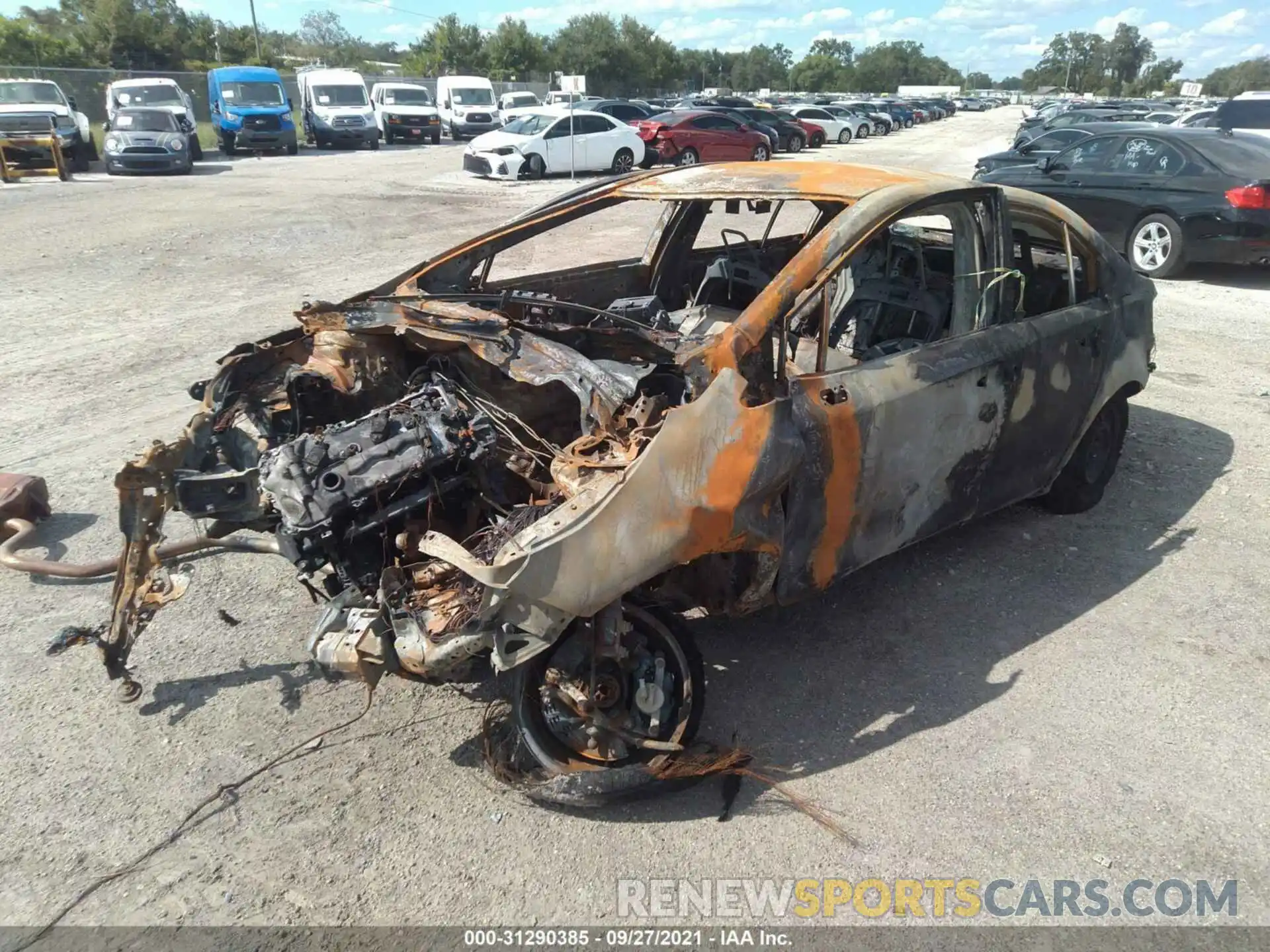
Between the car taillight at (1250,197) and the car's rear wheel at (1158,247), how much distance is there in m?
0.62

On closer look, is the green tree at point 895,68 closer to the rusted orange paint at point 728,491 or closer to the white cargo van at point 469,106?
the white cargo van at point 469,106

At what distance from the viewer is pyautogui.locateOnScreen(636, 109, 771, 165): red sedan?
2353 centimetres

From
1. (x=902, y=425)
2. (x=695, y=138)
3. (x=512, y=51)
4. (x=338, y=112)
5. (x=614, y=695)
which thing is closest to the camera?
(x=614, y=695)

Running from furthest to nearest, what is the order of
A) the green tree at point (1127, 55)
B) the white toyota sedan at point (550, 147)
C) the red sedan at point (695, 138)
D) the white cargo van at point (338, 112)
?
the green tree at point (1127, 55)
the white cargo van at point (338, 112)
the red sedan at point (695, 138)
the white toyota sedan at point (550, 147)

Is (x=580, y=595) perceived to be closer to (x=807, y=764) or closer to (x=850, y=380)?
(x=807, y=764)

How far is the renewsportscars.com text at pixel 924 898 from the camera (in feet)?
8.36

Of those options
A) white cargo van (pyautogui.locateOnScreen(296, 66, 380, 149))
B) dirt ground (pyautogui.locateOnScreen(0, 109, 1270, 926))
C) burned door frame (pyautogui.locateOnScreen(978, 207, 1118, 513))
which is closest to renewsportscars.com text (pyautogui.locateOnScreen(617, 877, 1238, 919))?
dirt ground (pyautogui.locateOnScreen(0, 109, 1270, 926))

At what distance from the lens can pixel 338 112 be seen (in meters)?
27.8

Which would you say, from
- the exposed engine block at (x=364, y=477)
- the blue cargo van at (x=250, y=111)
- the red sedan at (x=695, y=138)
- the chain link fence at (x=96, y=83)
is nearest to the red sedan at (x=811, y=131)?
the red sedan at (x=695, y=138)

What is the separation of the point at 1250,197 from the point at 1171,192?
838 mm

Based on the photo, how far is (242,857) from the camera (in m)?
2.69

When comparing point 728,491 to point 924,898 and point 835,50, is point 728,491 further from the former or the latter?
point 835,50

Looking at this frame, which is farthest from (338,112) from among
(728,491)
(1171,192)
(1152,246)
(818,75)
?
(818,75)

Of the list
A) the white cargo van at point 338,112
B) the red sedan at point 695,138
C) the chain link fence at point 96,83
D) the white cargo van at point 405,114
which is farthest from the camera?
the white cargo van at point 405,114
